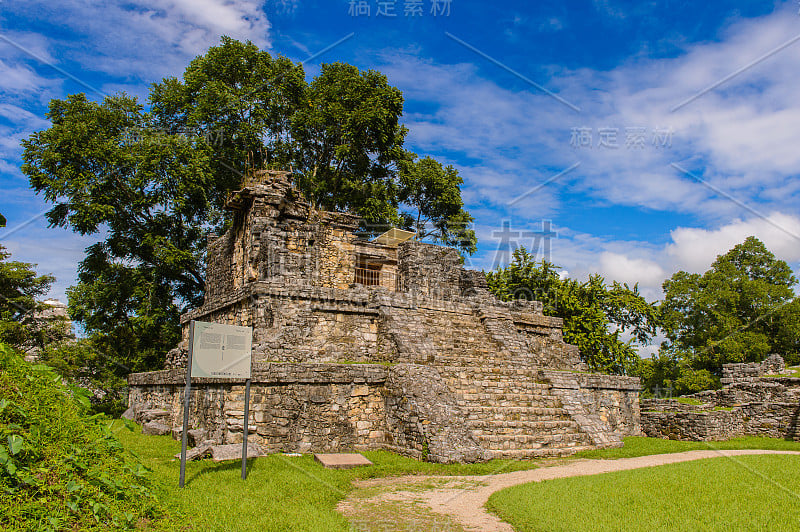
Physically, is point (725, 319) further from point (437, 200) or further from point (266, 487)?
point (266, 487)

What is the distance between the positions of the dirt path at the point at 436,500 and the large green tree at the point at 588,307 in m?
14.6

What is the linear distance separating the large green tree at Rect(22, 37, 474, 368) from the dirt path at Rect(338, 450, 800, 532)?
16898 millimetres

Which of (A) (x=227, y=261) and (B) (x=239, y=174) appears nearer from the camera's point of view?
(A) (x=227, y=261)

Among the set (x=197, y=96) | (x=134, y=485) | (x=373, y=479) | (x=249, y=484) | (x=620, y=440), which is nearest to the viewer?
(x=134, y=485)

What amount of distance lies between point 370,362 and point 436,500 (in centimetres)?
589

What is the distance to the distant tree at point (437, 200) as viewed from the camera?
29.2 metres

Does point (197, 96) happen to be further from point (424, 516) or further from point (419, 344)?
point (424, 516)

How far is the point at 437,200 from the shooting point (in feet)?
97.5

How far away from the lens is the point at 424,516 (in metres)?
6.24

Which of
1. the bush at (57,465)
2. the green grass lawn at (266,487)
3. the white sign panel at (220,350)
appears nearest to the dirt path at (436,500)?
the green grass lawn at (266,487)

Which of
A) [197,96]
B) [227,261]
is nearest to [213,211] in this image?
[197,96]

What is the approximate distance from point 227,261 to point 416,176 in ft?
46.5

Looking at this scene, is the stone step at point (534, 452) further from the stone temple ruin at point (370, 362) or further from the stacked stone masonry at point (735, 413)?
the stacked stone masonry at point (735, 413)

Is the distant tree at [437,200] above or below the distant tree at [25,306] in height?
above
